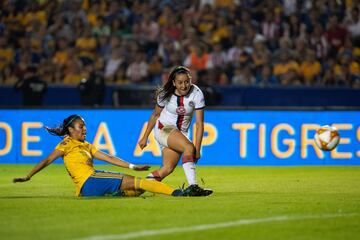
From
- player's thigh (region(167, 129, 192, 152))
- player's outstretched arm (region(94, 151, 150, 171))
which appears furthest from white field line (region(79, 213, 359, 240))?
player's thigh (region(167, 129, 192, 152))

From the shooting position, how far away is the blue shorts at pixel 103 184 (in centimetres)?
1160

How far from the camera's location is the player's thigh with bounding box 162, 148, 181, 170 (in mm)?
12347

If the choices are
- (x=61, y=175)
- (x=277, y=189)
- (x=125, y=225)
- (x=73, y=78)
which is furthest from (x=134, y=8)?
(x=125, y=225)

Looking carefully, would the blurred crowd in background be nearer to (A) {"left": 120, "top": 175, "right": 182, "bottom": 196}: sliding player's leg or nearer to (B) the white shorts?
(B) the white shorts

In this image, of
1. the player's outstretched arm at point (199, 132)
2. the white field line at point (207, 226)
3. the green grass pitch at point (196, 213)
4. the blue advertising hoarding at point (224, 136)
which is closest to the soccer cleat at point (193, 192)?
the green grass pitch at point (196, 213)

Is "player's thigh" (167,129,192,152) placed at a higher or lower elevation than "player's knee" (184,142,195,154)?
higher

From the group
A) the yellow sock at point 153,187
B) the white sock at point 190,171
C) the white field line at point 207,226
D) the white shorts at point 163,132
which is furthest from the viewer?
the white shorts at point 163,132

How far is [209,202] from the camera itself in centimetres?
1098

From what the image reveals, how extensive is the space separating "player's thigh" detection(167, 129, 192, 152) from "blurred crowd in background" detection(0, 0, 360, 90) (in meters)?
9.76

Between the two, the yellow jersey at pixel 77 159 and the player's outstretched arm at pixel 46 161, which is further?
the yellow jersey at pixel 77 159

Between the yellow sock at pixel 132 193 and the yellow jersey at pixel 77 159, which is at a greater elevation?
the yellow jersey at pixel 77 159

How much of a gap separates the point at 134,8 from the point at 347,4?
18.6 ft

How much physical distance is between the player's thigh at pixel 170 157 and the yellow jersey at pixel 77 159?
1.01 m

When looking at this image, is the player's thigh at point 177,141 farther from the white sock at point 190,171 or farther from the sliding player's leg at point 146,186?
the sliding player's leg at point 146,186
